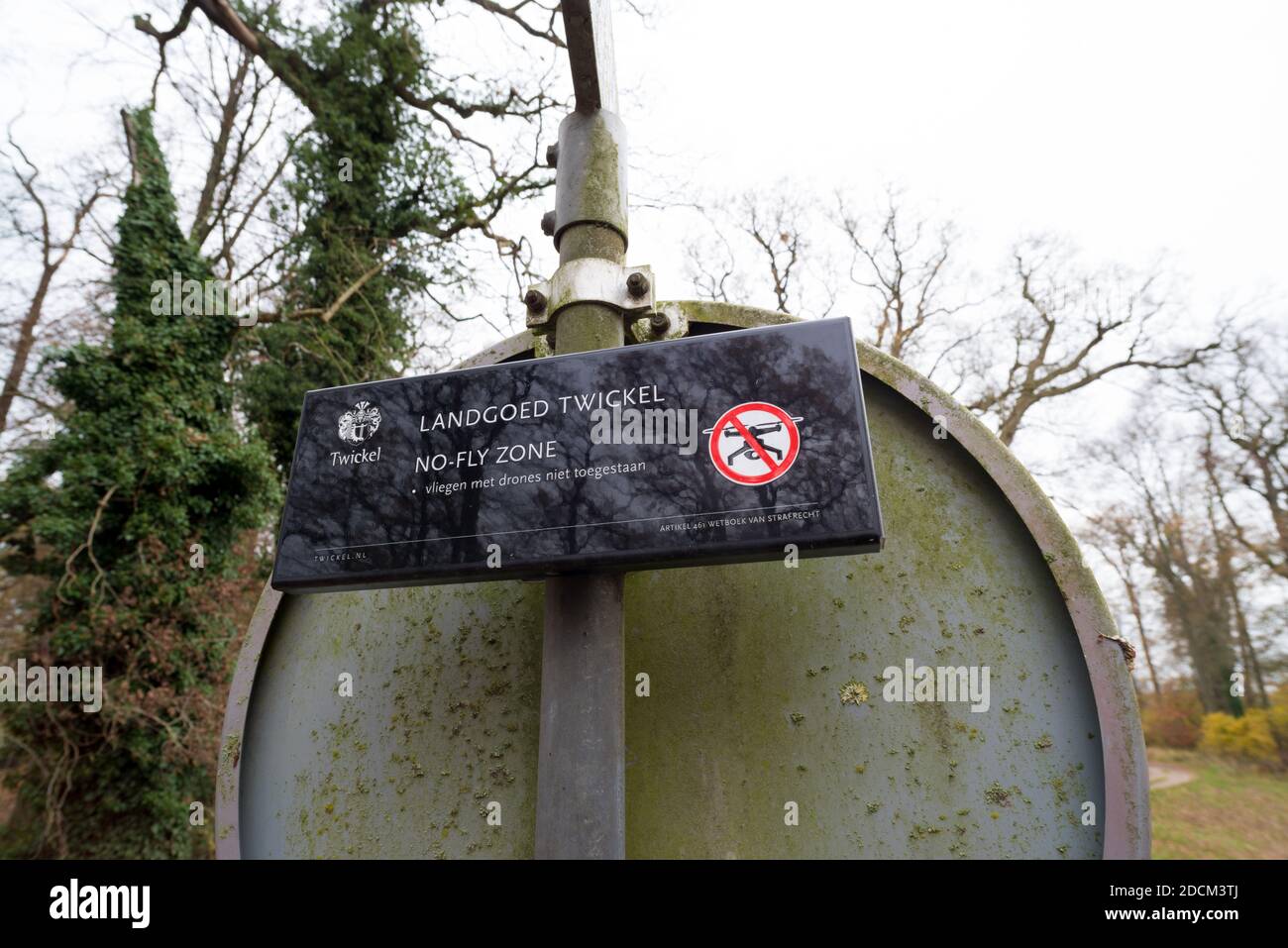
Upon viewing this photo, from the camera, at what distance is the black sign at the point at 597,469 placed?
7.26 feet

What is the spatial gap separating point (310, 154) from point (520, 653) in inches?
461

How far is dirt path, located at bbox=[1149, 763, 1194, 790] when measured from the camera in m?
17.3

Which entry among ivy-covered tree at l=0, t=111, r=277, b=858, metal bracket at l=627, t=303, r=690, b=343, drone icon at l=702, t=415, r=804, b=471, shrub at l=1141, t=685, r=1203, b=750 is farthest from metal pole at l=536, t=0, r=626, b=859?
shrub at l=1141, t=685, r=1203, b=750

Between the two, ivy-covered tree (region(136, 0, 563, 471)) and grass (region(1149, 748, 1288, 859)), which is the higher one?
ivy-covered tree (region(136, 0, 563, 471))

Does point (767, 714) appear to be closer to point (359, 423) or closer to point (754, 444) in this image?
point (754, 444)

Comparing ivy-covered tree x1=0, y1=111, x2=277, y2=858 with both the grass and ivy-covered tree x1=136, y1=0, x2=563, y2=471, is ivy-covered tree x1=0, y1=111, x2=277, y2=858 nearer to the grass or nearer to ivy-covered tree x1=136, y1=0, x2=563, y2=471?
ivy-covered tree x1=136, y1=0, x2=563, y2=471

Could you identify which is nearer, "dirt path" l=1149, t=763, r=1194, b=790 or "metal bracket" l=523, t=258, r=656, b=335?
"metal bracket" l=523, t=258, r=656, b=335

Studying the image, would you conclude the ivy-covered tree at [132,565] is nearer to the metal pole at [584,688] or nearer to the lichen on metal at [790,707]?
the lichen on metal at [790,707]

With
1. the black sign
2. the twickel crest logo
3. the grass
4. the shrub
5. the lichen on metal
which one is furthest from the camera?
the shrub

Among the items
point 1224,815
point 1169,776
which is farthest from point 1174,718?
point 1224,815

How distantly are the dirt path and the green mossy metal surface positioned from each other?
19.4 meters

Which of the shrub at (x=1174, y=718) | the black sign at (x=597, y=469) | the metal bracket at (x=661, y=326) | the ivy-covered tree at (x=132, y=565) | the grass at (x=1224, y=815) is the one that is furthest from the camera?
the shrub at (x=1174, y=718)

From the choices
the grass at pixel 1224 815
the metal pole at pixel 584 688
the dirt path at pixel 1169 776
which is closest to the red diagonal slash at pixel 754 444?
the metal pole at pixel 584 688

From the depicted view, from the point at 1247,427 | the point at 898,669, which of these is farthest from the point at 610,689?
the point at 1247,427
